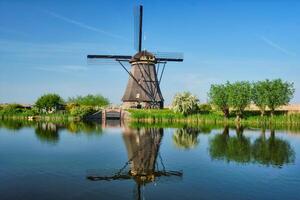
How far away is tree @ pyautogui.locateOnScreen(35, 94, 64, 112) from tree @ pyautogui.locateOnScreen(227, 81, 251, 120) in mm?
38356

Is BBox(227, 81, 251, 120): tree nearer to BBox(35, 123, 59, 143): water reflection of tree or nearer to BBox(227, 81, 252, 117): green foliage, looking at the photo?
BBox(227, 81, 252, 117): green foliage

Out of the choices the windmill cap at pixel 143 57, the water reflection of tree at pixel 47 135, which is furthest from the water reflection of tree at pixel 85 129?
the windmill cap at pixel 143 57

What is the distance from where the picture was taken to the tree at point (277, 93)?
6525 cm

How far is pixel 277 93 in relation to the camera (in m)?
65.2

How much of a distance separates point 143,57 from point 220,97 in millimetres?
14284

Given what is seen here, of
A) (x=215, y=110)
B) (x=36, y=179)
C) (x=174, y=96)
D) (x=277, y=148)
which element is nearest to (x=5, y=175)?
(x=36, y=179)

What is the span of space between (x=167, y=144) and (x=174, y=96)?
34.7m

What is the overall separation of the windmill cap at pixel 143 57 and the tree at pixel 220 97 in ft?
37.7

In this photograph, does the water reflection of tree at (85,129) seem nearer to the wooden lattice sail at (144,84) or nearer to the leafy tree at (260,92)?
the wooden lattice sail at (144,84)

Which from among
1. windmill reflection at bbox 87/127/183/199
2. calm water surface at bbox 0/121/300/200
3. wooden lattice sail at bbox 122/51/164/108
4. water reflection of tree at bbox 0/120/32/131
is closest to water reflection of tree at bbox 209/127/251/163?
calm water surface at bbox 0/121/300/200

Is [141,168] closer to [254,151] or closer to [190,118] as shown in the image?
[254,151]

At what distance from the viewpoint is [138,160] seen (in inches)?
937

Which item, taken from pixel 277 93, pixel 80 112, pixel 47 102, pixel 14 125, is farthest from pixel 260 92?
pixel 47 102

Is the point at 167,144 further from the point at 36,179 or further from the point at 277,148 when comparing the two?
the point at 36,179
